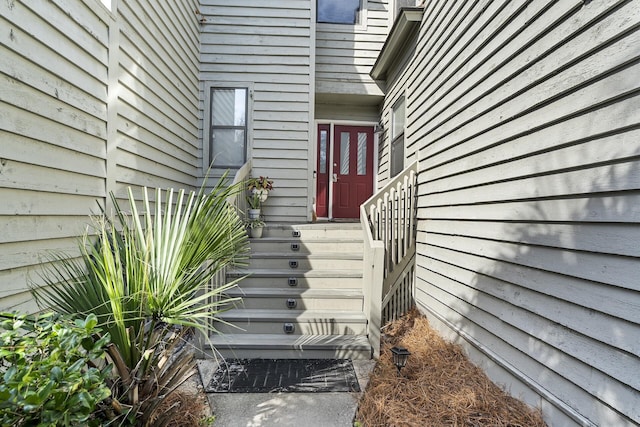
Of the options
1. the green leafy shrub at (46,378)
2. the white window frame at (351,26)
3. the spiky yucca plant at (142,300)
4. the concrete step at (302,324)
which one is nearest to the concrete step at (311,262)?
the concrete step at (302,324)

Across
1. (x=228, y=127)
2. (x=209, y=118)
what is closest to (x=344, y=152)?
(x=228, y=127)

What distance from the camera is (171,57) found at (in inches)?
165

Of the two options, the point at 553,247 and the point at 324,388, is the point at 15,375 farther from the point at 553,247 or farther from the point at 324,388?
the point at 553,247

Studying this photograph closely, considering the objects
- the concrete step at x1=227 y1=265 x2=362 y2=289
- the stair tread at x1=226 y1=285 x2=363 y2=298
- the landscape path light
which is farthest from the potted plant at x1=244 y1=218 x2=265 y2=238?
the landscape path light

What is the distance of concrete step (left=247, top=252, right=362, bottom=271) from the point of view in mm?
3938

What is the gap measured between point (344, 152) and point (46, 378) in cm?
604

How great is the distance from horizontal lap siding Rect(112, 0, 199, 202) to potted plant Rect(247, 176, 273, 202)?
92 centimetres

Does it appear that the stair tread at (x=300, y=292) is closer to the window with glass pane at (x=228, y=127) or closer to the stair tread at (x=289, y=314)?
the stair tread at (x=289, y=314)

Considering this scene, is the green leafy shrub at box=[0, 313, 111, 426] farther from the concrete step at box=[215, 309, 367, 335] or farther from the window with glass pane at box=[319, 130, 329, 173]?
the window with glass pane at box=[319, 130, 329, 173]

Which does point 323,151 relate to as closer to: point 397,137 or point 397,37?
point 397,137

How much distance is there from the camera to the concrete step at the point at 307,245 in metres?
4.13

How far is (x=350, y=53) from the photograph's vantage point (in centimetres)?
599

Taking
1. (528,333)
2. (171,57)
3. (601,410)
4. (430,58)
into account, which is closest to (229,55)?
(171,57)

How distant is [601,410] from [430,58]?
3555 millimetres
